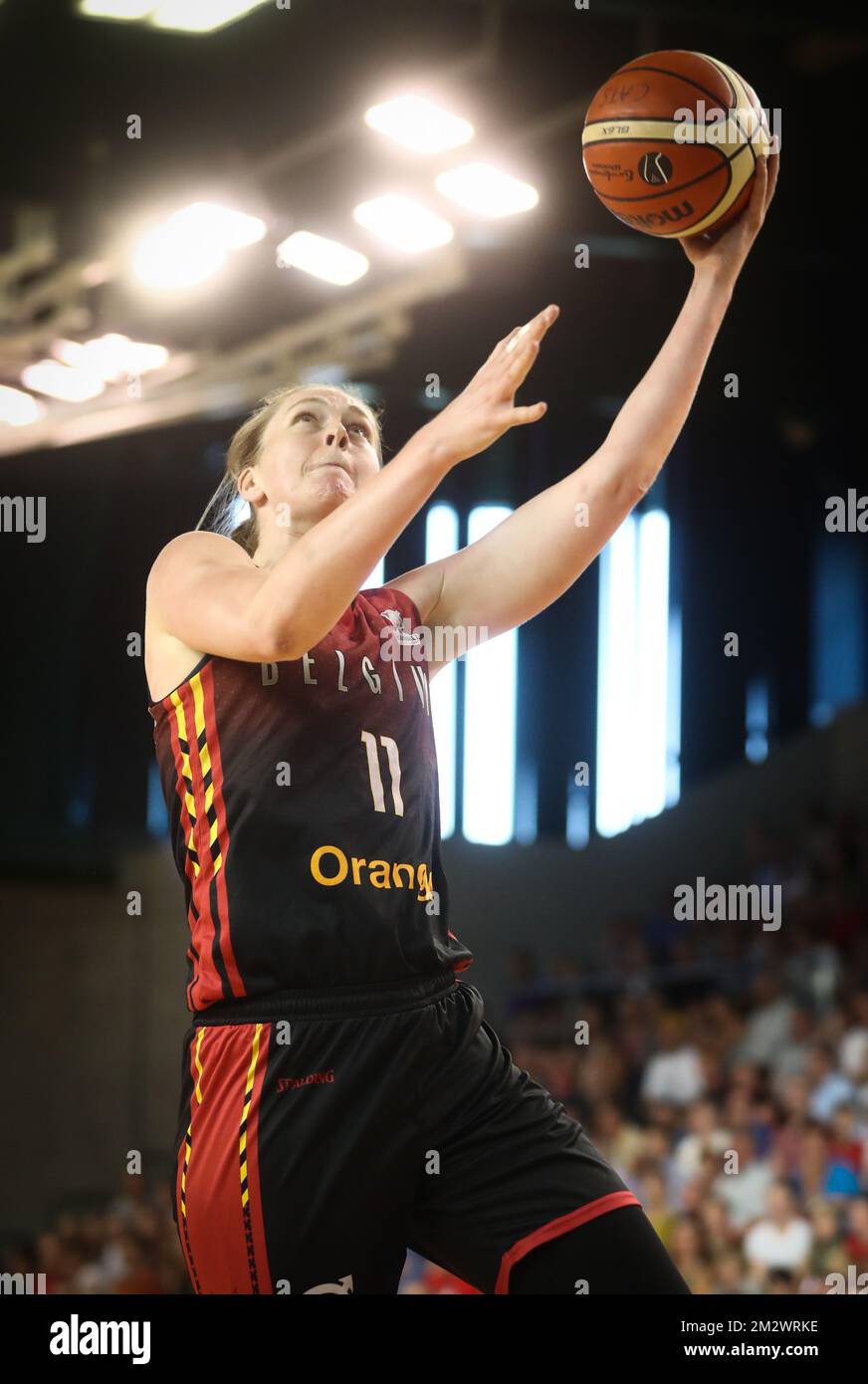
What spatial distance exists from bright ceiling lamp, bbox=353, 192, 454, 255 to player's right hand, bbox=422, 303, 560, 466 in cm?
553

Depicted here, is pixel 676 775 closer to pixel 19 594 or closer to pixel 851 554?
pixel 851 554

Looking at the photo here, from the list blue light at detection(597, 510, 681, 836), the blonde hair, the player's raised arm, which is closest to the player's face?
the blonde hair

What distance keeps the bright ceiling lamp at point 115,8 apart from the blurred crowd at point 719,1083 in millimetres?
4738

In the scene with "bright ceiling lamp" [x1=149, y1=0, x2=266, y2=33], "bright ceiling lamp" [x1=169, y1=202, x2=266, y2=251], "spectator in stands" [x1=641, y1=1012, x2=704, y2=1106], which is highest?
"bright ceiling lamp" [x1=149, y1=0, x2=266, y2=33]

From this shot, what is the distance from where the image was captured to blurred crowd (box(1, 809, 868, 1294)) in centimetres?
642

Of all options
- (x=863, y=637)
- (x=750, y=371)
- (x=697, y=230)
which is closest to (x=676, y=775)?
(x=863, y=637)

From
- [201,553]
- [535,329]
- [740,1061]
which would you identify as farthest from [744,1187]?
[535,329]

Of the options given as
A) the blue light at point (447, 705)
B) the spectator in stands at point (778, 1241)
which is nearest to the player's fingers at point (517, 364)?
the spectator in stands at point (778, 1241)

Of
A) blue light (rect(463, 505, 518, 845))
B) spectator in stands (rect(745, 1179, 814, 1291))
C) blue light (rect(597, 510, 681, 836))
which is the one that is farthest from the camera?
blue light (rect(463, 505, 518, 845))

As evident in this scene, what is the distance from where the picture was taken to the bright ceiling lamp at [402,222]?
7.59 meters

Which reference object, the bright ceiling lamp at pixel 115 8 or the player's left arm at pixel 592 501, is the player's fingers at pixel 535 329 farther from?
the bright ceiling lamp at pixel 115 8

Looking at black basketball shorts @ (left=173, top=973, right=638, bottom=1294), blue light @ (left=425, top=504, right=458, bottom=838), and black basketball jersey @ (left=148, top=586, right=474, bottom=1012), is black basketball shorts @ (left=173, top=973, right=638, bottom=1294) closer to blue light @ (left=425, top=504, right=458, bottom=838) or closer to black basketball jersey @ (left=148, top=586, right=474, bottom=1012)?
black basketball jersey @ (left=148, top=586, right=474, bottom=1012)

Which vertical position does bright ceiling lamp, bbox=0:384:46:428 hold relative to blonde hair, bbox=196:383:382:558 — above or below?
above

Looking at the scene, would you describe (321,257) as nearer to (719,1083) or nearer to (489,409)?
(719,1083)
